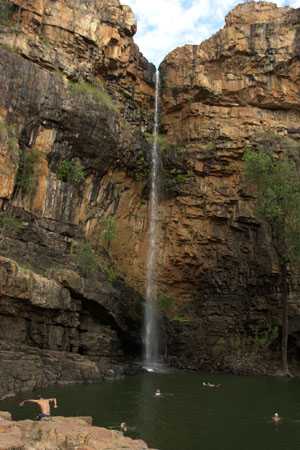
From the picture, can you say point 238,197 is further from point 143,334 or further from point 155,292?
point 143,334

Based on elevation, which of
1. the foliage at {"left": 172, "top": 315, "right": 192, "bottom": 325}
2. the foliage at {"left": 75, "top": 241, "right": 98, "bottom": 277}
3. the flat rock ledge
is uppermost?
the foliage at {"left": 75, "top": 241, "right": 98, "bottom": 277}

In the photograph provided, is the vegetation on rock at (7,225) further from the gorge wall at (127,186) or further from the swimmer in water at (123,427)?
the swimmer in water at (123,427)

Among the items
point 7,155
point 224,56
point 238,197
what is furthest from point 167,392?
point 224,56

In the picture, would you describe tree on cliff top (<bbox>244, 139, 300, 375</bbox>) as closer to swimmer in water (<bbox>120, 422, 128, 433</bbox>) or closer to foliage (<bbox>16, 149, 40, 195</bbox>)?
foliage (<bbox>16, 149, 40, 195</bbox>)

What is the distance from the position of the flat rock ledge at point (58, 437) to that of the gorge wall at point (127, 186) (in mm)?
12737

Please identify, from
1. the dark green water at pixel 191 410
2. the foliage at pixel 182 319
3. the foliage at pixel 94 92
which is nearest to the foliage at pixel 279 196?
the foliage at pixel 182 319

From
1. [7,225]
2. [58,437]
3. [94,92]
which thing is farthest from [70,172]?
[58,437]

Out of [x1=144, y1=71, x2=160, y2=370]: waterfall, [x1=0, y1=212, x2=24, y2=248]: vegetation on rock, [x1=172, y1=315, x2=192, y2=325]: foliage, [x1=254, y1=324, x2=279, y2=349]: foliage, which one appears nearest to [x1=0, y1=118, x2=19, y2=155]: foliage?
[x1=0, y1=212, x2=24, y2=248]: vegetation on rock

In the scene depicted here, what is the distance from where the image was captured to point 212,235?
37844mm

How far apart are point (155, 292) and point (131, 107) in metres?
15.5

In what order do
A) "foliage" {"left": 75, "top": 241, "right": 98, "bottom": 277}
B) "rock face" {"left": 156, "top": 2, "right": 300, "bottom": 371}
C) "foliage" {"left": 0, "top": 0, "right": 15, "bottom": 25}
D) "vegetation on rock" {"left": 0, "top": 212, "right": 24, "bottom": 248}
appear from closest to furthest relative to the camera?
1. "vegetation on rock" {"left": 0, "top": 212, "right": 24, "bottom": 248}
2. "foliage" {"left": 75, "top": 241, "right": 98, "bottom": 277}
3. "foliage" {"left": 0, "top": 0, "right": 15, "bottom": 25}
4. "rock face" {"left": 156, "top": 2, "right": 300, "bottom": 371}

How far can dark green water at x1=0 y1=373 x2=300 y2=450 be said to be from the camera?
606 inches

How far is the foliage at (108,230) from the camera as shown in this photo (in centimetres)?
3468

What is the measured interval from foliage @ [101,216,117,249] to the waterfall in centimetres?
379
